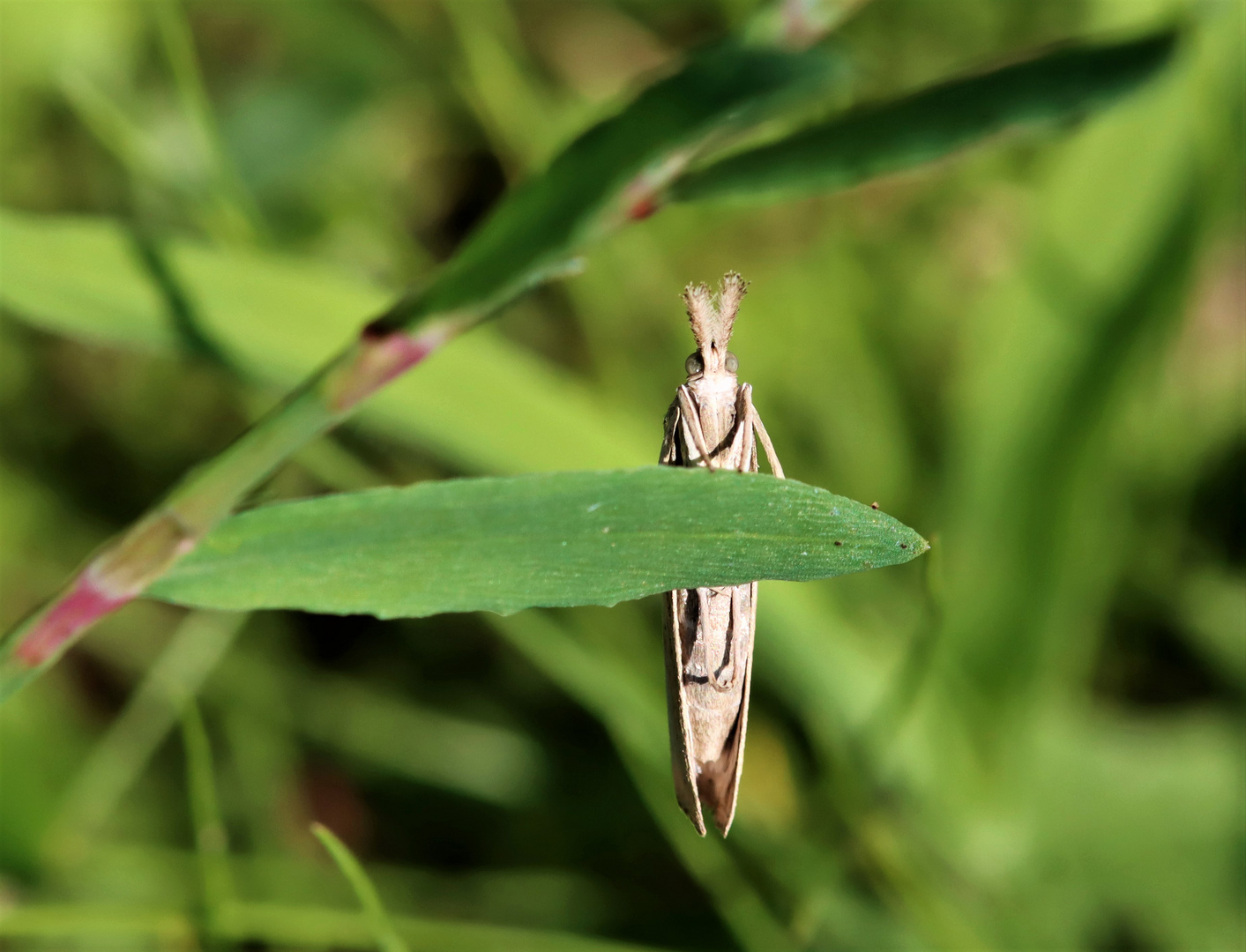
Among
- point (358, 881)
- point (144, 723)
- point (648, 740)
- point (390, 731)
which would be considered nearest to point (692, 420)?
point (358, 881)

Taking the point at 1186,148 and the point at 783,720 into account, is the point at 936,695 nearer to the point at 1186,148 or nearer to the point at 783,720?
the point at 783,720

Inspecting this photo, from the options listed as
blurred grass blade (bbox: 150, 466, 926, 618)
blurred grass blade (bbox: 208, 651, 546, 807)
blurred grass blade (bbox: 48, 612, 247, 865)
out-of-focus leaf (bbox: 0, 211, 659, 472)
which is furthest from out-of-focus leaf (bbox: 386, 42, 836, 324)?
blurred grass blade (bbox: 208, 651, 546, 807)

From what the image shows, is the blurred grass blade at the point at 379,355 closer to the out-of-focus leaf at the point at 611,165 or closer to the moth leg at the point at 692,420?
the out-of-focus leaf at the point at 611,165

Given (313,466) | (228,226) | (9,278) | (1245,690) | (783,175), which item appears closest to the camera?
(783,175)

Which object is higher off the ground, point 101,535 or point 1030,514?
point 101,535

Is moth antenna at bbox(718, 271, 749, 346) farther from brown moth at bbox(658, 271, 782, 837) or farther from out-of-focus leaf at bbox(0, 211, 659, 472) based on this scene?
out-of-focus leaf at bbox(0, 211, 659, 472)

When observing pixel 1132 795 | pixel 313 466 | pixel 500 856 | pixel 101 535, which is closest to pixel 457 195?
pixel 101 535
